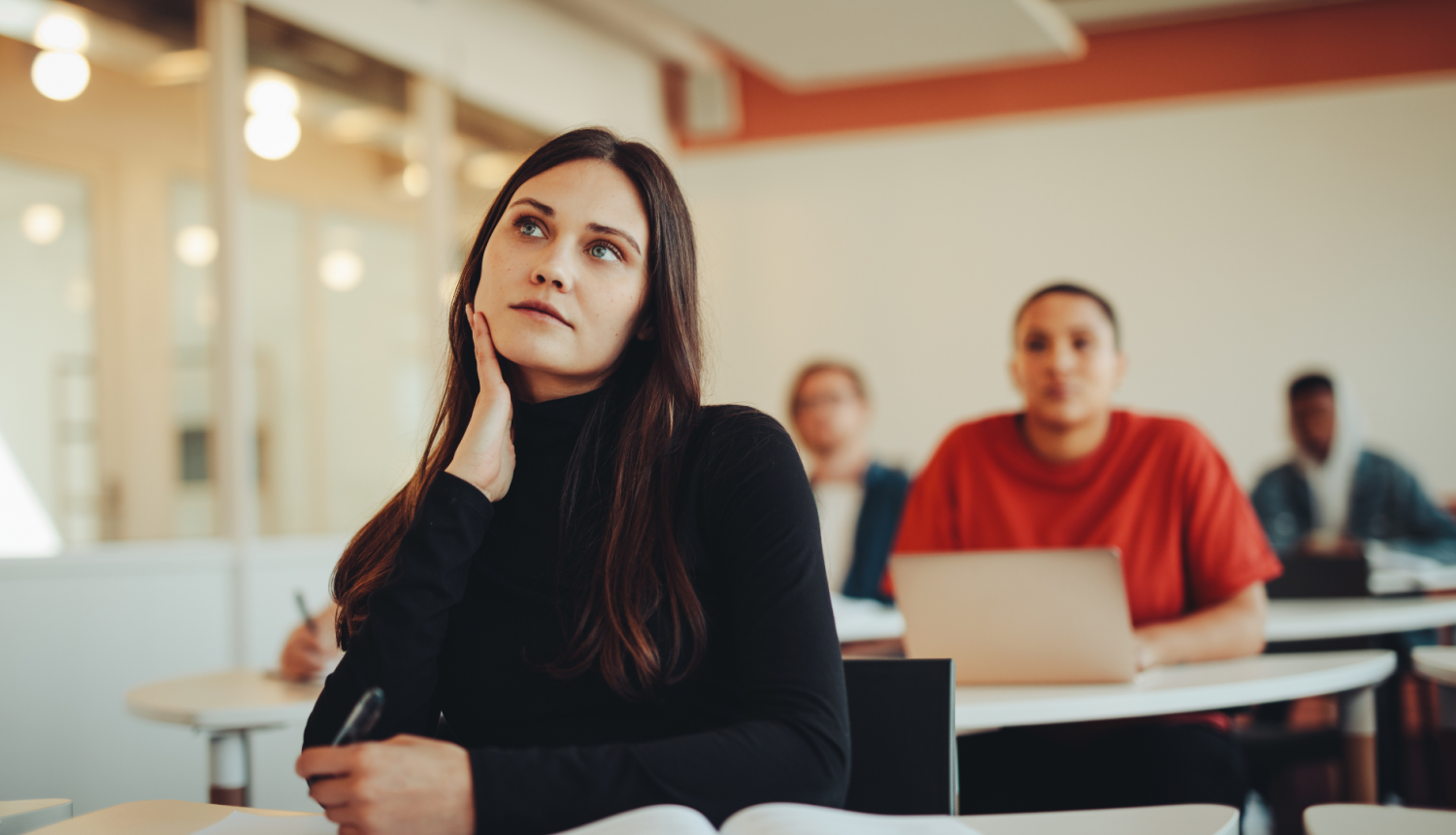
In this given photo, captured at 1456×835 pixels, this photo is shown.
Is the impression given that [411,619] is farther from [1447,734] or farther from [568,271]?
[1447,734]

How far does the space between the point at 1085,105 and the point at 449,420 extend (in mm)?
5368

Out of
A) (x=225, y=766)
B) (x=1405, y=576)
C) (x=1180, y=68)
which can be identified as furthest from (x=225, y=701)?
(x=1180, y=68)

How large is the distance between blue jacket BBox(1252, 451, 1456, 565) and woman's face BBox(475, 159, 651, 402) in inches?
149

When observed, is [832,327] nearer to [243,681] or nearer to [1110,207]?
[1110,207]

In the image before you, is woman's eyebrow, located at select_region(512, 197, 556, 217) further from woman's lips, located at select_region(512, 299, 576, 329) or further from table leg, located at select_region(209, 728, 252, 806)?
table leg, located at select_region(209, 728, 252, 806)

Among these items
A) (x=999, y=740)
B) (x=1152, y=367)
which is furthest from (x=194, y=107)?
(x=1152, y=367)

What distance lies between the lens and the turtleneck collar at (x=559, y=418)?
131cm

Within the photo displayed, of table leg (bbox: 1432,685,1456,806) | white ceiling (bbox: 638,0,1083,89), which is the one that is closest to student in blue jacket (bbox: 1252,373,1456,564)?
table leg (bbox: 1432,685,1456,806)

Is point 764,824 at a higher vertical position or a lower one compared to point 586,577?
lower

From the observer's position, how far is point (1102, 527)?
85.8 inches

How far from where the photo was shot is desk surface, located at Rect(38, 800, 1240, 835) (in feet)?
3.44

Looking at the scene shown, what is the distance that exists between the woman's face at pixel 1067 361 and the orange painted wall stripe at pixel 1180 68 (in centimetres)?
411

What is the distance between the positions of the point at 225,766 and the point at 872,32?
405cm

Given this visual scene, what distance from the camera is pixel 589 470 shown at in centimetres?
128
